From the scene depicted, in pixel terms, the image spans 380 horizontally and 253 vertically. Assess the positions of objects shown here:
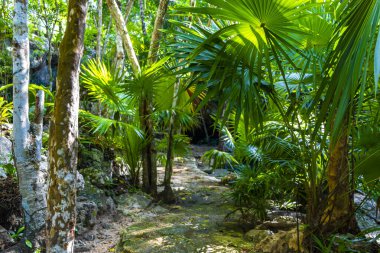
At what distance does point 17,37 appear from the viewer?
3.20 metres

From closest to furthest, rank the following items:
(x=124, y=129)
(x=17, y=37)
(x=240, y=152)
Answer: (x=17, y=37)
(x=240, y=152)
(x=124, y=129)

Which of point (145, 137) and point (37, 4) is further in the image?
point (37, 4)

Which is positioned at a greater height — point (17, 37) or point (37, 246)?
point (17, 37)

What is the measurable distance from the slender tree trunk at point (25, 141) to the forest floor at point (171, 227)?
86 cm

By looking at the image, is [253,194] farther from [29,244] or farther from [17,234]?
[17,234]

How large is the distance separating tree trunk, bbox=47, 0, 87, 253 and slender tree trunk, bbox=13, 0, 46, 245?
2.70 ft

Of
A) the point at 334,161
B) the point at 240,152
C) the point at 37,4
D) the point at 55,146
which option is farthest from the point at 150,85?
the point at 37,4

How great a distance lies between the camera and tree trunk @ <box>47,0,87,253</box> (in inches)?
90.4

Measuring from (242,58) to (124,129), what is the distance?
9.72 feet

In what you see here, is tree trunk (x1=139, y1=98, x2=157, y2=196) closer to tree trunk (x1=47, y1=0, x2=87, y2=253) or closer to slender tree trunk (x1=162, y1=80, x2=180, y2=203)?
slender tree trunk (x1=162, y1=80, x2=180, y2=203)

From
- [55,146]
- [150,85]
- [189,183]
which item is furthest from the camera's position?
[189,183]

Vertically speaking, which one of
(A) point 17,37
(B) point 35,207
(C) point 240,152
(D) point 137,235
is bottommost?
(D) point 137,235

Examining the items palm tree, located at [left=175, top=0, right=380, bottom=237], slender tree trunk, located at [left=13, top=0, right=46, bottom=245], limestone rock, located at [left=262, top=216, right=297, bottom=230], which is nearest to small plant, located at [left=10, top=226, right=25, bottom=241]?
slender tree trunk, located at [left=13, top=0, right=46, bottom=245]

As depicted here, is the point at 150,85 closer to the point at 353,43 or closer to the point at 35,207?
the point at 35,207
